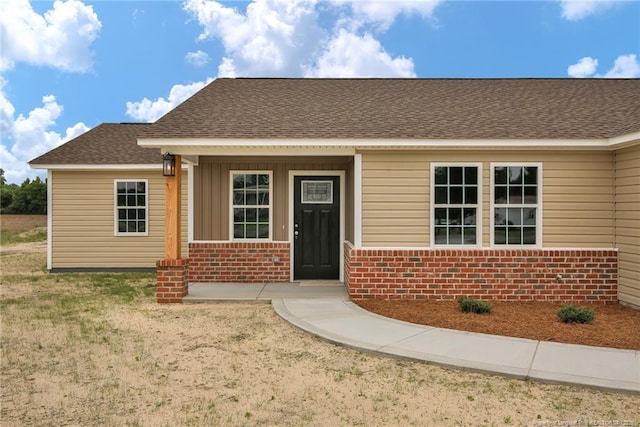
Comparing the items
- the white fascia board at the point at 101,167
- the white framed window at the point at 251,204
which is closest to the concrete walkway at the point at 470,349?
the white framed window at the point at 251,204

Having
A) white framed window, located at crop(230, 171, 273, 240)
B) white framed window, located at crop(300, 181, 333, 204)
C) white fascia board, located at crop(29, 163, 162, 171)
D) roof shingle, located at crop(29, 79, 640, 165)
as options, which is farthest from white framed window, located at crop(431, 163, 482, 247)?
white fascia board, located at crop(29, 163, 162, 171)

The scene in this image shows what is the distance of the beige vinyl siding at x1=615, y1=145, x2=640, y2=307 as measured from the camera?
7.52m

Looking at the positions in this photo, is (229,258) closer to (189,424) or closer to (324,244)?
(324,244)

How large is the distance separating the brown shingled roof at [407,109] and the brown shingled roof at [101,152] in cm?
294

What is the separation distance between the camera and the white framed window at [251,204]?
9.91 metres

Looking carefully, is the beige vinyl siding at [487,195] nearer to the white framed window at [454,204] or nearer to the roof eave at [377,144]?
the white framed window at [454,204]

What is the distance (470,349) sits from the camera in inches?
205

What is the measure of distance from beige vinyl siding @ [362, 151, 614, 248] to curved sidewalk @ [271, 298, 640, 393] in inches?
77.3

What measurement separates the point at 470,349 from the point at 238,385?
2628 mm

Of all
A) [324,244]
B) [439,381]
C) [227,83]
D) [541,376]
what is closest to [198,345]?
[439,381]

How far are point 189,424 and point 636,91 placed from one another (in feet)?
38.5

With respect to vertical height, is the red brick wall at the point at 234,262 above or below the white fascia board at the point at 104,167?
below

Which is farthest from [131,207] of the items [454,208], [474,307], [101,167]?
[474,307]

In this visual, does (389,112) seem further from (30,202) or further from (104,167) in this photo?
(30,202)
